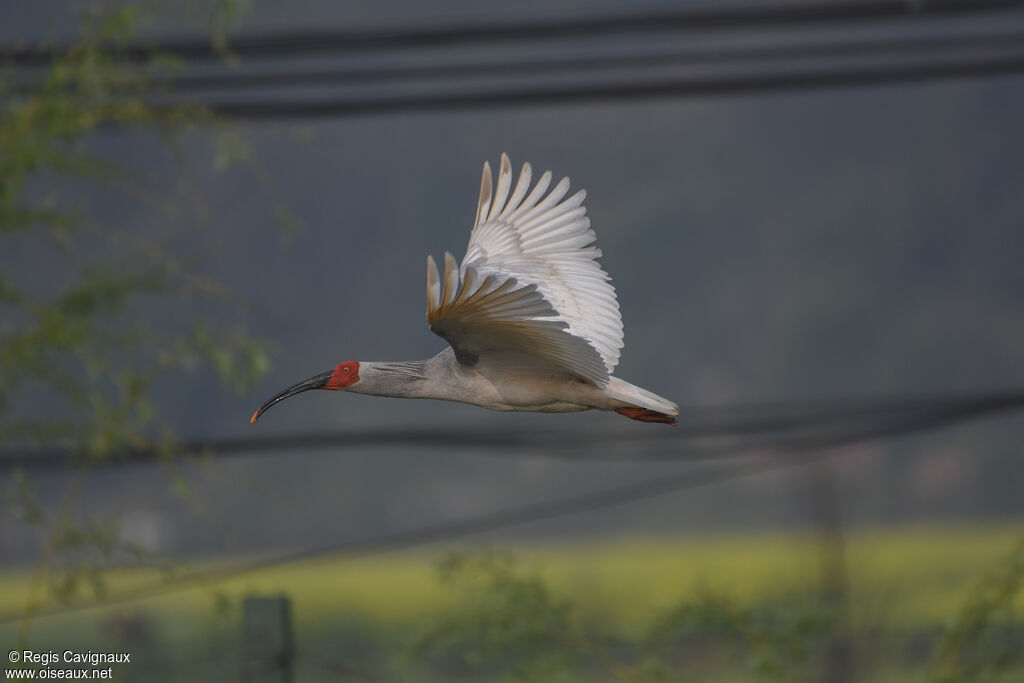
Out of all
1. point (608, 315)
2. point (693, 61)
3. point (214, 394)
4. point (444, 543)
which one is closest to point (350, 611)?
point (444, 543)

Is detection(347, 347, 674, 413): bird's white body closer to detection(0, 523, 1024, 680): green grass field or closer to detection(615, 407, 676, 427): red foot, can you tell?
detection(615, 407, 676, 427): red foot

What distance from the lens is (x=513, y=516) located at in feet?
20.7

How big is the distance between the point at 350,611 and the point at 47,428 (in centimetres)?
296

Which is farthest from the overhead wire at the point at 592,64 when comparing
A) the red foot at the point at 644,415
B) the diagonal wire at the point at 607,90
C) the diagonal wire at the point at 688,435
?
the red foot at the point at 644,415

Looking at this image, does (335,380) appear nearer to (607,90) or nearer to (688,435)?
(607,90)

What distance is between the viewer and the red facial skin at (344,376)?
153cm

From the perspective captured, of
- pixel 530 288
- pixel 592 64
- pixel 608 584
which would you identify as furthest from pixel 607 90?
pixel 530 288

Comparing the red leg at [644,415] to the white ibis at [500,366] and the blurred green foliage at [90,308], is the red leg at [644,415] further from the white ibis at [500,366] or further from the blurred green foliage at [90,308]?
the blurred green foliage at [90,308]

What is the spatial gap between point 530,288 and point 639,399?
23 centimetres

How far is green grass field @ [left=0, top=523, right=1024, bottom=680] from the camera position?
591 centimetres

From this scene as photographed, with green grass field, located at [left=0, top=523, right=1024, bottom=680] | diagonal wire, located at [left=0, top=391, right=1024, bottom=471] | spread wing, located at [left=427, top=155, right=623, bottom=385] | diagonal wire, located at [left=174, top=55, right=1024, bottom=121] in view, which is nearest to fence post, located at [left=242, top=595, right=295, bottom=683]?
diagonal wire, located at [left=0, top=391, right=1024, bottom=471]

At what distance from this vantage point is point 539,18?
16.7ft

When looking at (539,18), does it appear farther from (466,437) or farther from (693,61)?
(466,437)

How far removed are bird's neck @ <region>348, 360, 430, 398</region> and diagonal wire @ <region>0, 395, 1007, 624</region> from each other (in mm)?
4090
